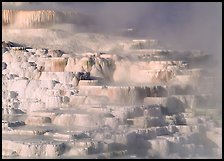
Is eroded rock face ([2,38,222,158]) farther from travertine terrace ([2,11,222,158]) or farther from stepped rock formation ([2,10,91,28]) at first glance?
stepped rock formation ([2,10,91,28])

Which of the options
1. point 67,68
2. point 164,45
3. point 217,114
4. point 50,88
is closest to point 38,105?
point 50,88

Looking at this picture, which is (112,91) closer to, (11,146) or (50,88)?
(50,88)

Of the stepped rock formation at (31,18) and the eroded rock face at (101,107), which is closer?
the eroded rock face at (101,107)

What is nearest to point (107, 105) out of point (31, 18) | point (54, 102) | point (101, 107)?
point (101, 107)

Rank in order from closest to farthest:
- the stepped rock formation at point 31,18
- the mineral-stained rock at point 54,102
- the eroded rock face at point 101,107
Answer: the eroded rock face at point 101,107, the mineral-stained rock at point 54,102, the stepped rock formation at point 31,18

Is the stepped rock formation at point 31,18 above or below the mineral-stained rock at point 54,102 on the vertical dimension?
above

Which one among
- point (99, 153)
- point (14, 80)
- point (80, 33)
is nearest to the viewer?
point (99, 153)

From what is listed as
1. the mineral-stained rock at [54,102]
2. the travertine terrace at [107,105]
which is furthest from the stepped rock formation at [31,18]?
the mineral-stained rock at [54,102]

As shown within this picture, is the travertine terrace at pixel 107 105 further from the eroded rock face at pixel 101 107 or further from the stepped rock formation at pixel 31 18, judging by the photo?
the stepped rock formation at pixel 31 18
